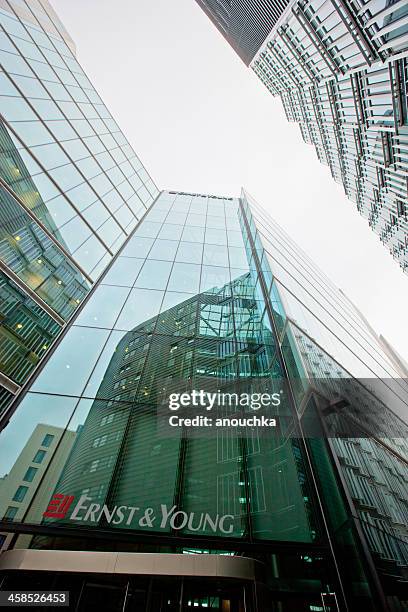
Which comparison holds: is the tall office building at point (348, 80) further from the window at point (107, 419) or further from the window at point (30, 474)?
the window at point (30, 474)

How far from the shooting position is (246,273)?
36.8 ft

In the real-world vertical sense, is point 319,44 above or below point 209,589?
above

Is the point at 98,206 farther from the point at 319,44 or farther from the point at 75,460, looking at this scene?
the point at 319,44

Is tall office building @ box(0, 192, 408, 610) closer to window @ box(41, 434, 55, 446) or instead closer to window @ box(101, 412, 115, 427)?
window @ box(101, 412, 115, 427)

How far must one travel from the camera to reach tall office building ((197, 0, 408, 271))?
23.2 meters

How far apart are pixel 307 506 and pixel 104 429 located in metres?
4.16

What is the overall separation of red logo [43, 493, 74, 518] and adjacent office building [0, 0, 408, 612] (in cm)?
2

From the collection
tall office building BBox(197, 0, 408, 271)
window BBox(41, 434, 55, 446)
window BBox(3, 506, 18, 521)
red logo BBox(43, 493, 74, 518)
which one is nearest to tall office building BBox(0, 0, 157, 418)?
window BBox(41, 434, 55, 446)

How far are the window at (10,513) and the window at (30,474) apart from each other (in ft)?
1.42

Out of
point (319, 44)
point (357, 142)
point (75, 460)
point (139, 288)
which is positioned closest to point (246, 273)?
point (139, 288)

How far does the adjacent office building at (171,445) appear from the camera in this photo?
388 centimetres

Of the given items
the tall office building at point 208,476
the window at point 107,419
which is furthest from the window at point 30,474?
the window at point 107,419

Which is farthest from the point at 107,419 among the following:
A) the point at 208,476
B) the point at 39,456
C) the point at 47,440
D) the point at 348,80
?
the point at 348,80
